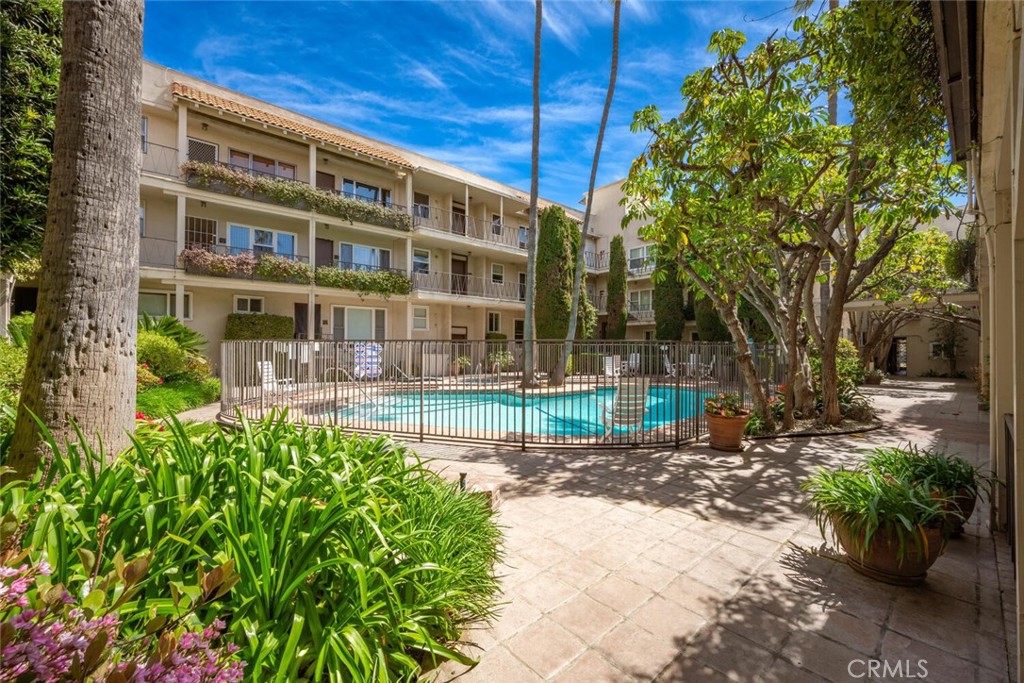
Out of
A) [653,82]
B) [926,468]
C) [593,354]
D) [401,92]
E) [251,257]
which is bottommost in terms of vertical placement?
[926,468]

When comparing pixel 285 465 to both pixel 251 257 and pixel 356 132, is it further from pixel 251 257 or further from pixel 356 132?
pixel 356 132

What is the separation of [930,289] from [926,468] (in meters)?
14.1

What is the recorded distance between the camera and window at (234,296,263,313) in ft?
49.3

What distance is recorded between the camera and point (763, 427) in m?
7.39

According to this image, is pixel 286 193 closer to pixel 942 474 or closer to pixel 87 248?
pixel 87 248

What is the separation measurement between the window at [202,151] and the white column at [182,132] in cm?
48

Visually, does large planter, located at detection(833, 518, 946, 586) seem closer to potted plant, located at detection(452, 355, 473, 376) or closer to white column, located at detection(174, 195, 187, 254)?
potted plant, located at detection(452, 355, 473, 376)

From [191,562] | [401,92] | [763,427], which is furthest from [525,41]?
[191,562]

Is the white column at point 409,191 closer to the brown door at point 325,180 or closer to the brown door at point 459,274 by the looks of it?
the brown door at point 325,180

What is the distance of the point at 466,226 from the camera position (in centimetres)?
1923

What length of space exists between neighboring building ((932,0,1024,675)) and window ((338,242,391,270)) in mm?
17025

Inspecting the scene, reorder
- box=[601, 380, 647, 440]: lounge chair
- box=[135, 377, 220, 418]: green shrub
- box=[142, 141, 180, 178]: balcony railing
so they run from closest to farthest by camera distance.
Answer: box=[601, 380, 647, 440]: lounge chair → box=[135, 377, 220, 418]: green shrub → box=[142, 141, 180, 178]: balcony railing

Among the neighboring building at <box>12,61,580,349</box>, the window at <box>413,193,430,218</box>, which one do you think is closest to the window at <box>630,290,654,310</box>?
the neighboring building at <box>12,61,580,349</box>

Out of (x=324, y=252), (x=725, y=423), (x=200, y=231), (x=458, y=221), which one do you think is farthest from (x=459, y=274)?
(x=725, y=423)
